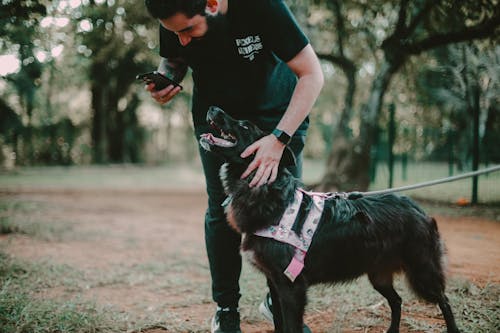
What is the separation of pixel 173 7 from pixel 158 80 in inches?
28.3

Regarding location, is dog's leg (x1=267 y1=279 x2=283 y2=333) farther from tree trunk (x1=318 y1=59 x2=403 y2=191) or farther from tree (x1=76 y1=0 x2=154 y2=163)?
tree (x1=76 y1=0 x2=154 y2=163)

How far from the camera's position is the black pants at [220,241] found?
9.89 feet

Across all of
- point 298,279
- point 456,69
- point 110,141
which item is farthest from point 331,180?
point 110,141

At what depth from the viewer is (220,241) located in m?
3.08

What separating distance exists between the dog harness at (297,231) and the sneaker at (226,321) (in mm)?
730

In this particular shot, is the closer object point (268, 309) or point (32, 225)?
point (268, 309)

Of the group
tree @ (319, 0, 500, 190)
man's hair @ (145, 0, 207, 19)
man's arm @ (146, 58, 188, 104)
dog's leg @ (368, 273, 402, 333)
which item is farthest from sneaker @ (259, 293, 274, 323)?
tree @ (319, 0, 500, 190)

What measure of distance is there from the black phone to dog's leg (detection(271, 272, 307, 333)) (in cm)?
152

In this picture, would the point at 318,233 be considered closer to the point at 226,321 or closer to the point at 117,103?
the point at 226,321

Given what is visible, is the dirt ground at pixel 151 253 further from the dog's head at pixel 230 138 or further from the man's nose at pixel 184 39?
the man's nose at pixel 184 39

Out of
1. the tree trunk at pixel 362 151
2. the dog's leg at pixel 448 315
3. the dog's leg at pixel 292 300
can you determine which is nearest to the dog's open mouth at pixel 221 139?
the dog's leg at pixel 292 300

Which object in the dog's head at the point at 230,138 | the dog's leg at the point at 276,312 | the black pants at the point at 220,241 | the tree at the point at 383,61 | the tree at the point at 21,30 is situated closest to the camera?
the dog's head at the point at 230,138

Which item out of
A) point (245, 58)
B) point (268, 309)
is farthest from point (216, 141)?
point (268, 309)

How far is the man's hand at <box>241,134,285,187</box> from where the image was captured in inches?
98.6
